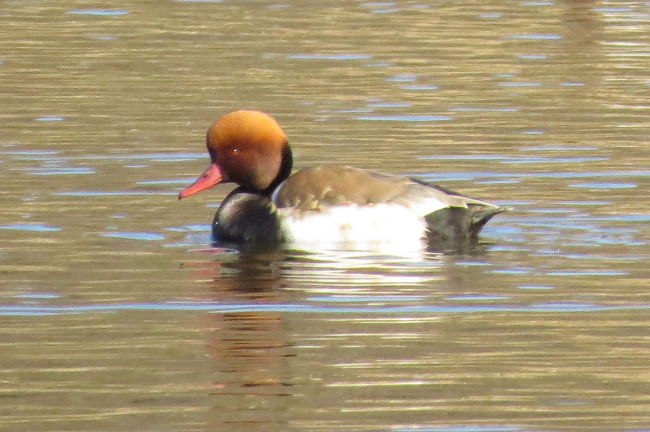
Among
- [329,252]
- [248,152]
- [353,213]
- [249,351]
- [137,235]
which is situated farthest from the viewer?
[248,152]

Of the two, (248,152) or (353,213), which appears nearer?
(353,213)

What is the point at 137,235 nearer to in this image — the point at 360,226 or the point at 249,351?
the point at 360,226

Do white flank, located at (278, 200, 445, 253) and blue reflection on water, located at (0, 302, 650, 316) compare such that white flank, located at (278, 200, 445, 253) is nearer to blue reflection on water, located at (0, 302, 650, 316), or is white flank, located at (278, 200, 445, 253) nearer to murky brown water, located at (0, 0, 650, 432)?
murky brown water, located at (0, 0, 650, 432)

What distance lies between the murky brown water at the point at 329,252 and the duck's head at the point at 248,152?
0.40 m

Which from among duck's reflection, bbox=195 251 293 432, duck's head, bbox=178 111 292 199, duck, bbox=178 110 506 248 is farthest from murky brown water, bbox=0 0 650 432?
duck's head, bbox=178 111 292 199

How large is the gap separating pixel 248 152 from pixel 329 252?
991mm

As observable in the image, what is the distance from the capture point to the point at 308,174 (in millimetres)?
9961

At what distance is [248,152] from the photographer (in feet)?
33.7

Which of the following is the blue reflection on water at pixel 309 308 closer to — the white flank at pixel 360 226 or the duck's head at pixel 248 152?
the white flank at pixel 360 226

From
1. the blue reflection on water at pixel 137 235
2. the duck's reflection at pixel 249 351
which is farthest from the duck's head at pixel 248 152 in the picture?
the duck's reflection at pixel 249 351

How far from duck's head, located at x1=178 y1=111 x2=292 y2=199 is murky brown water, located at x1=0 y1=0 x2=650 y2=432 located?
1.30 ft

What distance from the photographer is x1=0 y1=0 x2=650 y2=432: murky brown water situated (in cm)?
657

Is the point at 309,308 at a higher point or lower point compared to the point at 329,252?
higher

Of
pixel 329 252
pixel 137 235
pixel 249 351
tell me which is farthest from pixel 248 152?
pixel 249 351
